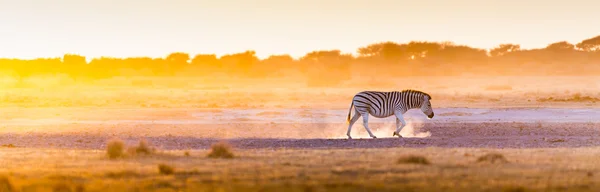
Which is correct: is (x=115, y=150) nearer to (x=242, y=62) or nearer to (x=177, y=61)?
(x=242, y=62)

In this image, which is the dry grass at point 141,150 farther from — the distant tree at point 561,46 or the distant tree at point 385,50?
the distant tree at point 561,46

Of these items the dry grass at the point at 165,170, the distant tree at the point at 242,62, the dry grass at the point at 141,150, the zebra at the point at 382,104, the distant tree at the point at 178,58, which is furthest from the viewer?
the distant tree at the point at 178,58

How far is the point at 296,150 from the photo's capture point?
21.1 metres

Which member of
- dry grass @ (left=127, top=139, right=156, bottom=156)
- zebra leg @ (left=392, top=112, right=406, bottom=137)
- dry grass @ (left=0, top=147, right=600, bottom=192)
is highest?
zebra leg @ (left=392, top=112, right=406, bottom=137)

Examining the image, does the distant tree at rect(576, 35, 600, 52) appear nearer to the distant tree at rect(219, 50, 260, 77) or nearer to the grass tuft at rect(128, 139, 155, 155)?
the distant tree at rect(219, 50, 260, 77)

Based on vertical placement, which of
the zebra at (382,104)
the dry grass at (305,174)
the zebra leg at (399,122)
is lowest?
the dry grass at (305,174)

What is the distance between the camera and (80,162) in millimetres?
18141

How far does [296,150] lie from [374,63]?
87.5 metres

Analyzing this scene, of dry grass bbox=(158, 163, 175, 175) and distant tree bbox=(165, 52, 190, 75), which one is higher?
distant tree bbox=(165, 52, 190, 75)

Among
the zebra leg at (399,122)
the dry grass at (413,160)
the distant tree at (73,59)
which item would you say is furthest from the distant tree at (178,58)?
the dry grass at (413,160)

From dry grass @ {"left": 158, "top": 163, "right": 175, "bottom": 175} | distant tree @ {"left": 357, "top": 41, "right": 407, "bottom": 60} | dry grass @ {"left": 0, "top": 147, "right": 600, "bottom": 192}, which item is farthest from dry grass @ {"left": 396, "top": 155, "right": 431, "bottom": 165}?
distant tree @ {"left": 357, "top": 41, "right": 407, "bottom": 60}

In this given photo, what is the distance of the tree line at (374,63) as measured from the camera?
4186 inches

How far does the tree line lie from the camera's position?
349ft

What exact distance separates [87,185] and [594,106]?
33.0 meters
